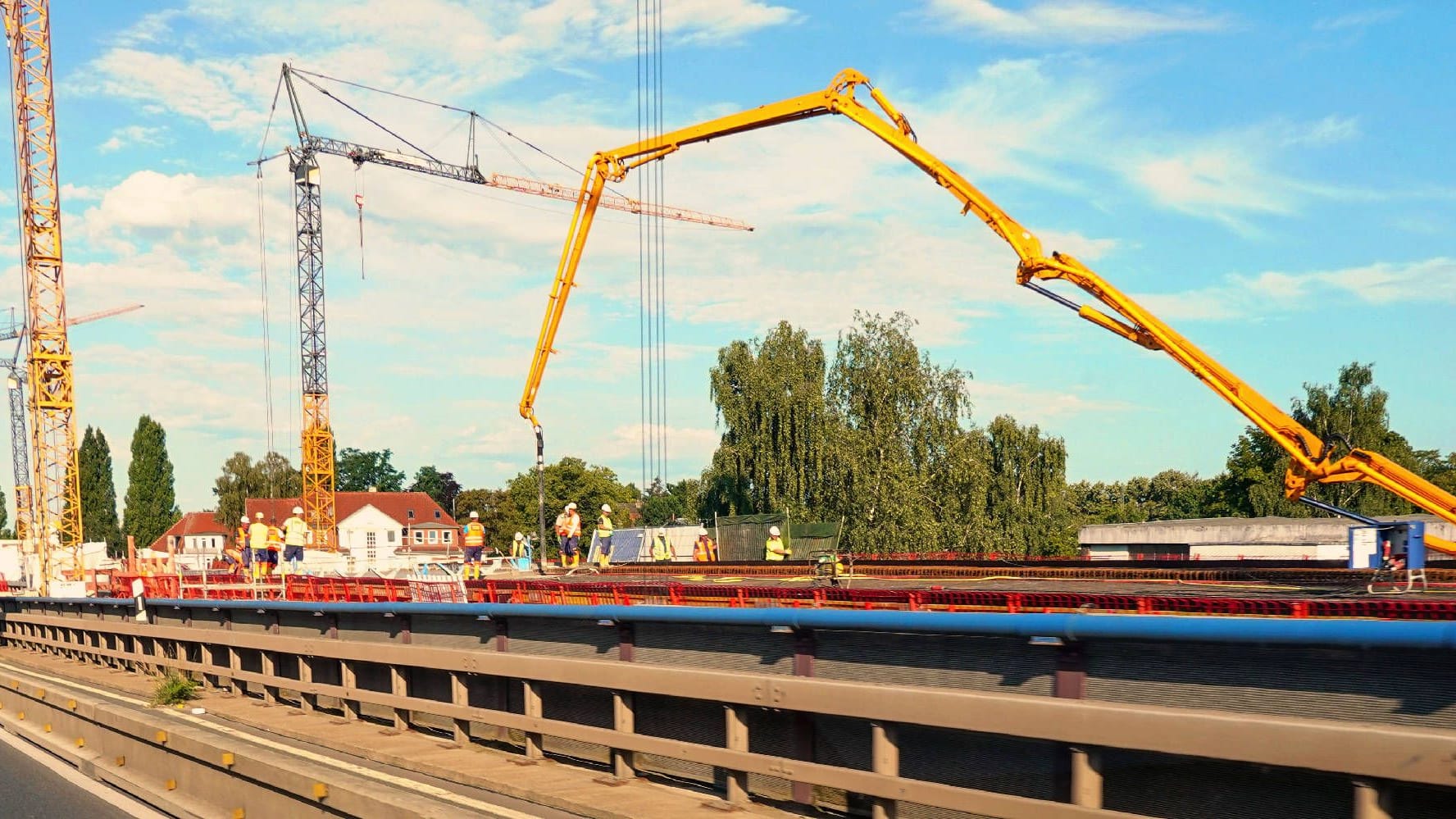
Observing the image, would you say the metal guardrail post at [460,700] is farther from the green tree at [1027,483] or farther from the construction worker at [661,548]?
the green tree at [1027,483]

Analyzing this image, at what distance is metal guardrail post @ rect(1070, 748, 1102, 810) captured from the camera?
5.50 m

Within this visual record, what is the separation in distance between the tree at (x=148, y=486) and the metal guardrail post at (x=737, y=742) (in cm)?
14417

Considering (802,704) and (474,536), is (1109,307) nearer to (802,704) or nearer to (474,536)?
(474,536)

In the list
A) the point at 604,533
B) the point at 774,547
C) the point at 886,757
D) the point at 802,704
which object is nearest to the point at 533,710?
the point at 802,704

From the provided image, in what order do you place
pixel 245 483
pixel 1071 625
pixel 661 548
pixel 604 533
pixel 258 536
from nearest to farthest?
pixel 1071 625 < pixel 258 536 < pixel 604 533 < pixel 661 548 < pixel 245 483

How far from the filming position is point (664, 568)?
34.3 m

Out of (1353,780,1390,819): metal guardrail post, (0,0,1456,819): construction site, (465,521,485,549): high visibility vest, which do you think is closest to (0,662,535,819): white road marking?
(0,0,1456,819): construction site

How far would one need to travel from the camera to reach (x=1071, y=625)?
5.68 meters

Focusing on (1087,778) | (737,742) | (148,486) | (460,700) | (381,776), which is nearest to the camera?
(1087,778)

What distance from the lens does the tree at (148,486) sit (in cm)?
13912

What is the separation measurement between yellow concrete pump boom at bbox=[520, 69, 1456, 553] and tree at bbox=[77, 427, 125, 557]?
120805 millimetres

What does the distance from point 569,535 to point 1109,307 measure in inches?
505

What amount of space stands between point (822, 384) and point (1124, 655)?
67.5 m

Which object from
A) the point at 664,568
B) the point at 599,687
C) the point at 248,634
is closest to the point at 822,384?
the point at 664,568
